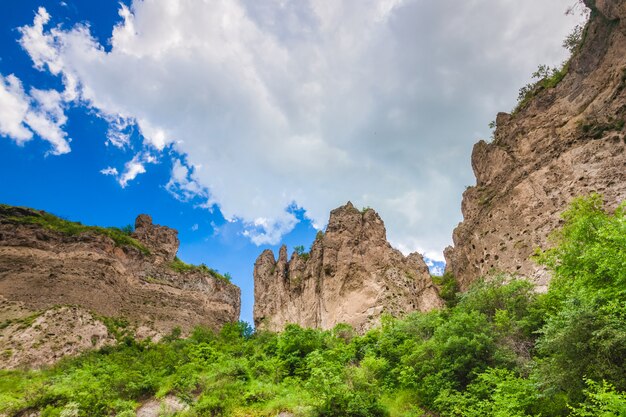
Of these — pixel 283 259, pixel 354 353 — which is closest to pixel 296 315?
pixel 283 259

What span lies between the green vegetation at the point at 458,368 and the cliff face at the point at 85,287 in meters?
11.8

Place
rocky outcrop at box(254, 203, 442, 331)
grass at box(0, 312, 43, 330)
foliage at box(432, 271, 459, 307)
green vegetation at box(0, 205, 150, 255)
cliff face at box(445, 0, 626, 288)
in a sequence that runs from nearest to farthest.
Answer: cliff face at box(445, 0, 626, 288), grass at box(0, 312, 43, 330), rocky outcrop at box(254, 203, 442, 331), foliage at box(432, 271, 459, 307), green vegetation at box(0, 205, 150, 255)

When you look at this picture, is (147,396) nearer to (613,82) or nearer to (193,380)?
(193,380)

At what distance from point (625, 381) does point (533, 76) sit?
3896 cm

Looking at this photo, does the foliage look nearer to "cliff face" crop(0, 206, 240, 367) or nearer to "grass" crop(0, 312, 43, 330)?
"cliff face" crop(0, 206, 240, 367)

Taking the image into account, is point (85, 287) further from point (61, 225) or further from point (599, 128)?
point (599, 128)

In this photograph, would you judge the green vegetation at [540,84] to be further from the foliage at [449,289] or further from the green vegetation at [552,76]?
the foliage at [449,289]

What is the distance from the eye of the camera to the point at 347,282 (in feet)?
142

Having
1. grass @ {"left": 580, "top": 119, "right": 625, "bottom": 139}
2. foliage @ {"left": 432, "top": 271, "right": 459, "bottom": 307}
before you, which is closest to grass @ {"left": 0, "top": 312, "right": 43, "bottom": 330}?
foliage @ {"left": 432, "top": 271, "right": 459, "bottom": 307}

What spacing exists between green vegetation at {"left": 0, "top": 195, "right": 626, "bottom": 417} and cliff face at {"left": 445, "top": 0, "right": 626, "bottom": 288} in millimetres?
7089

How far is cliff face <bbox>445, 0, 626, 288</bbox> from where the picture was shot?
94.4ft

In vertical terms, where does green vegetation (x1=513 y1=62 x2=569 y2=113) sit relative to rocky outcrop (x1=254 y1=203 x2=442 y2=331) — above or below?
above

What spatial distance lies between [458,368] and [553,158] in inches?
946

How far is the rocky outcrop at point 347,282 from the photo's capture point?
134 ft
